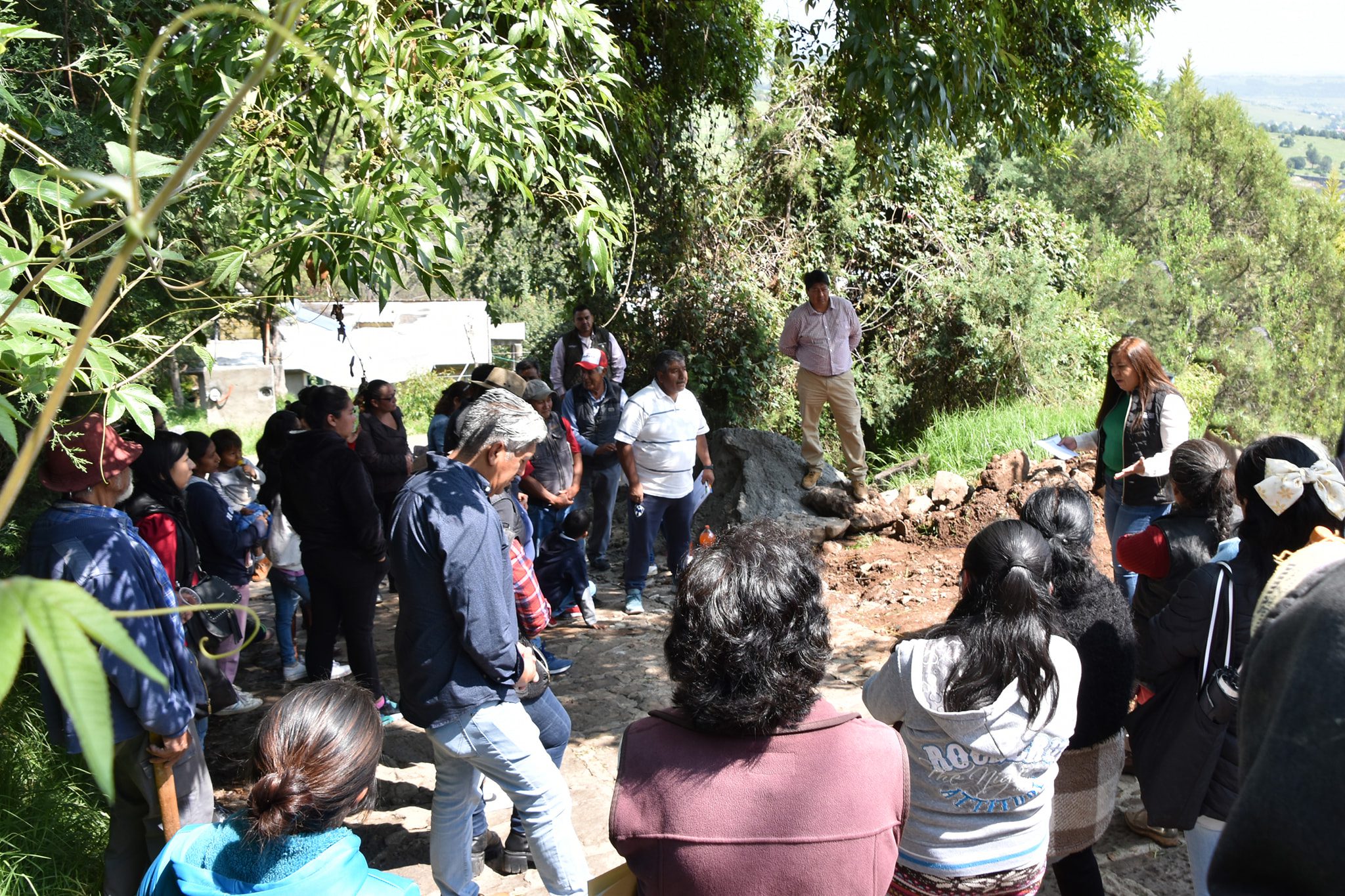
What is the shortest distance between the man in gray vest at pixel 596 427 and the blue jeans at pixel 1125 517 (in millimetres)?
3532

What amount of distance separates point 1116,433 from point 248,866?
476 cm

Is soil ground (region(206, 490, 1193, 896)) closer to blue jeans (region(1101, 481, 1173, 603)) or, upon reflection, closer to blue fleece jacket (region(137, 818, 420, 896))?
blue fleece jacket (region(137, 818, 420, 896))

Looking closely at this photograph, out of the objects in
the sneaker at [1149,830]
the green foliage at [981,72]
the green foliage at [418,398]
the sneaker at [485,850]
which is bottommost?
the green foliage at [418,398]

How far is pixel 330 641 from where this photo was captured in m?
5.04

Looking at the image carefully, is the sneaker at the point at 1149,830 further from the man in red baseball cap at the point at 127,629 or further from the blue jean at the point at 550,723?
the man in red baseball cap at the point at 127,629

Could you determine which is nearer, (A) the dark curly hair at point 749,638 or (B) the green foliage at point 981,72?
(A) the dark curly hair at point 749,638

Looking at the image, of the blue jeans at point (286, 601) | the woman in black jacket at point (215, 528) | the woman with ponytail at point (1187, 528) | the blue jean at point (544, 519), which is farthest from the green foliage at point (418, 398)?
the woman with ponytail at point (1187, 528)

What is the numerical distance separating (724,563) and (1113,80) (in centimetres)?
772

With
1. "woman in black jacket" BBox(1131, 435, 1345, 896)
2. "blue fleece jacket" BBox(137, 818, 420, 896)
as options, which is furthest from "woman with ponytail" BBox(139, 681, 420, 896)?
"woman in black jacket" BBox(1131, 435, 1345, 896)

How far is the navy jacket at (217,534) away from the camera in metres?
4.95

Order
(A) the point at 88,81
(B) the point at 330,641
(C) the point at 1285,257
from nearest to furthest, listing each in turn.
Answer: (A) the point at 88,81, (B) the point at 330,641, (C) the point at 1285,257

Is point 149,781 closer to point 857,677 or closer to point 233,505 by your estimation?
point 233,505

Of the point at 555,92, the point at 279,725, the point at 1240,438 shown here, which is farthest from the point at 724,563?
the point at 1240,438

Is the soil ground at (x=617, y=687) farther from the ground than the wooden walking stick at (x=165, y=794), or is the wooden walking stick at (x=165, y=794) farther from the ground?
the wooden walking stick at (x=165, y=794)
